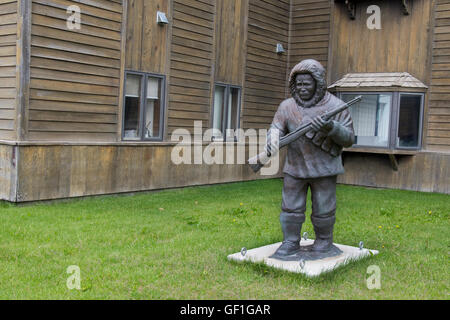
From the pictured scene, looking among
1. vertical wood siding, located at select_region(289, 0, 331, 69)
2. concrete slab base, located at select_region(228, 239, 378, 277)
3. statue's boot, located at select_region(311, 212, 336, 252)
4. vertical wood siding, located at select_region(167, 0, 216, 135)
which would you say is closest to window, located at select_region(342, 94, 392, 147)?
vertical wood siding, located at select_region(289, 0, 331, 69)

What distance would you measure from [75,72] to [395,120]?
7.54 meters

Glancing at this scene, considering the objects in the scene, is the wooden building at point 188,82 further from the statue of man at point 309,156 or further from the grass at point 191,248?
the statue of man at point 309,156

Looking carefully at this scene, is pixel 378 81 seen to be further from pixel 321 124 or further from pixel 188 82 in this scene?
pixel 321 124

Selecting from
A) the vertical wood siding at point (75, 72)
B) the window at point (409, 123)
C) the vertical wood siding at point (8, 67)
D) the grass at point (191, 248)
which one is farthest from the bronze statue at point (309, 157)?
the window at point (409, 123)

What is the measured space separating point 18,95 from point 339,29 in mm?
8587

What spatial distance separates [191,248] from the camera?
588 cm

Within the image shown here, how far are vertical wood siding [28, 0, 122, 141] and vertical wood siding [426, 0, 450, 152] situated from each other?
24.3 ft

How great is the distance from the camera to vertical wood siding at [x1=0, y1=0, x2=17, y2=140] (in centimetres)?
819

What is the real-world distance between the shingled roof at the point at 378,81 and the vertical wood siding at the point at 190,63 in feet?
11.4

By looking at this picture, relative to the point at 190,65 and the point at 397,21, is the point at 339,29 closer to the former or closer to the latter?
the point at 397,21

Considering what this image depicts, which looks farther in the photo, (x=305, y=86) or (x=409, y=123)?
(x=409, y=123)

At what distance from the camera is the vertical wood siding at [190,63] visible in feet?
35.7

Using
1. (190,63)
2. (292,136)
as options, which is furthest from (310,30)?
(292,136)
